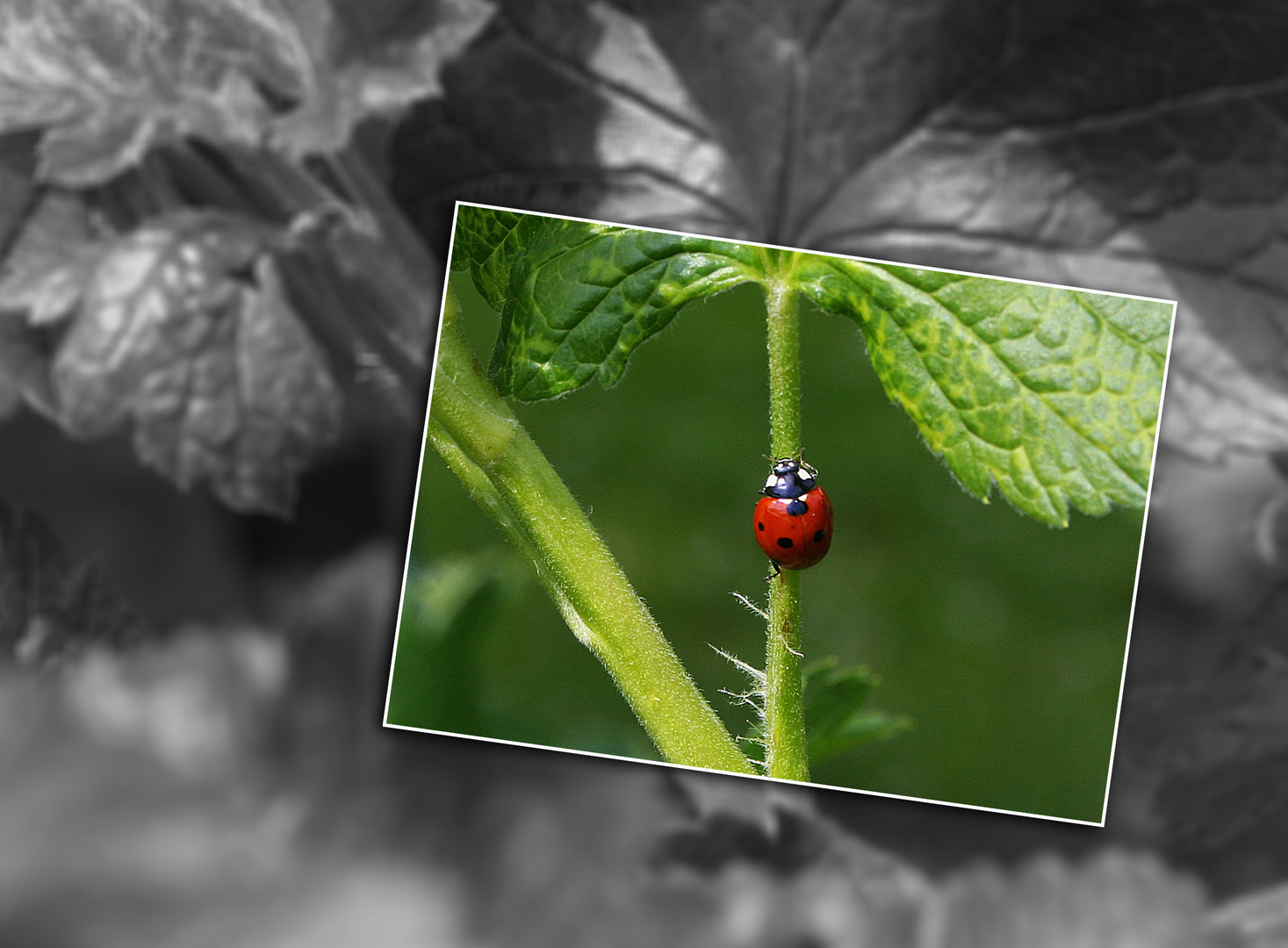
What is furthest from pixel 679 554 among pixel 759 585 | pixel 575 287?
pixel 575 287

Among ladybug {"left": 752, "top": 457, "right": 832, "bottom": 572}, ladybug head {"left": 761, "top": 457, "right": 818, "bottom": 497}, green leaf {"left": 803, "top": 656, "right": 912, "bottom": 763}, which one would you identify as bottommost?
green leaf {"left": 803, "top": 656, "right": 912, "bottom": 763}

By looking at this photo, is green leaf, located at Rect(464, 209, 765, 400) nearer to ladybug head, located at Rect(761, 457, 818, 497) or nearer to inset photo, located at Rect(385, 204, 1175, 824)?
inset photo, located at Rect(385, 204, 1175, 824)

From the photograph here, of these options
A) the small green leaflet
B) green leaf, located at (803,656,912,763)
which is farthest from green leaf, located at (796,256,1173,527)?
green leaf, located at (803,656,912,763)

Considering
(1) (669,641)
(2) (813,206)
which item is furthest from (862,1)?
(1) (669,641)

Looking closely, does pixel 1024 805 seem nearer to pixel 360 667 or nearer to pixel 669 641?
pixel 669 641

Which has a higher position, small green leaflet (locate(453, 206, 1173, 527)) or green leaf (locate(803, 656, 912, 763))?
small green leaflet (locate(453, 206, 1173, 527))

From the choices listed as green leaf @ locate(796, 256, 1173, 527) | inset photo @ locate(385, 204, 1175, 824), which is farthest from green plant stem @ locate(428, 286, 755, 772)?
green leaf @ locate(796, 256, 1173, 527)

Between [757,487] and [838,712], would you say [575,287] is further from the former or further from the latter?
[838,712]
